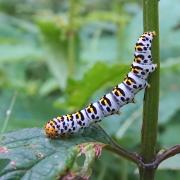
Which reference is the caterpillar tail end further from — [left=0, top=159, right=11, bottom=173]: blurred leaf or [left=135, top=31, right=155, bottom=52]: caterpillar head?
[left=135, top=31, right=155, bottom=52]: caterpillar head

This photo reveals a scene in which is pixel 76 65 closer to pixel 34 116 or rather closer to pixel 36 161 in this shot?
pixel 34 116

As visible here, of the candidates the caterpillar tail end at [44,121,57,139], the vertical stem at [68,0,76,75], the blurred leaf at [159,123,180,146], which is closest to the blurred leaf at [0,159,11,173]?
the caterpillar tail end at [44,121,57,139]

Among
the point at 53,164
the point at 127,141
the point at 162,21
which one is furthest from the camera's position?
the point at 162,21

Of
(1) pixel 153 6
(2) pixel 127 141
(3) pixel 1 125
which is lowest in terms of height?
(2) pixel 127 141

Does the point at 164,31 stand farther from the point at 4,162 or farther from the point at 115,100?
the point at 4,162

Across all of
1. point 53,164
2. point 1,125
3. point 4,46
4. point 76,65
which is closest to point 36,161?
point 53,164

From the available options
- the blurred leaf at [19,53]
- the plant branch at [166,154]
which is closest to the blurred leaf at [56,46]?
the blurred leaf at [19,53]

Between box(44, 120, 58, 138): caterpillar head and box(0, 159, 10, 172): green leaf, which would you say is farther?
box(44, 120, 58, 138): caterpillar head
